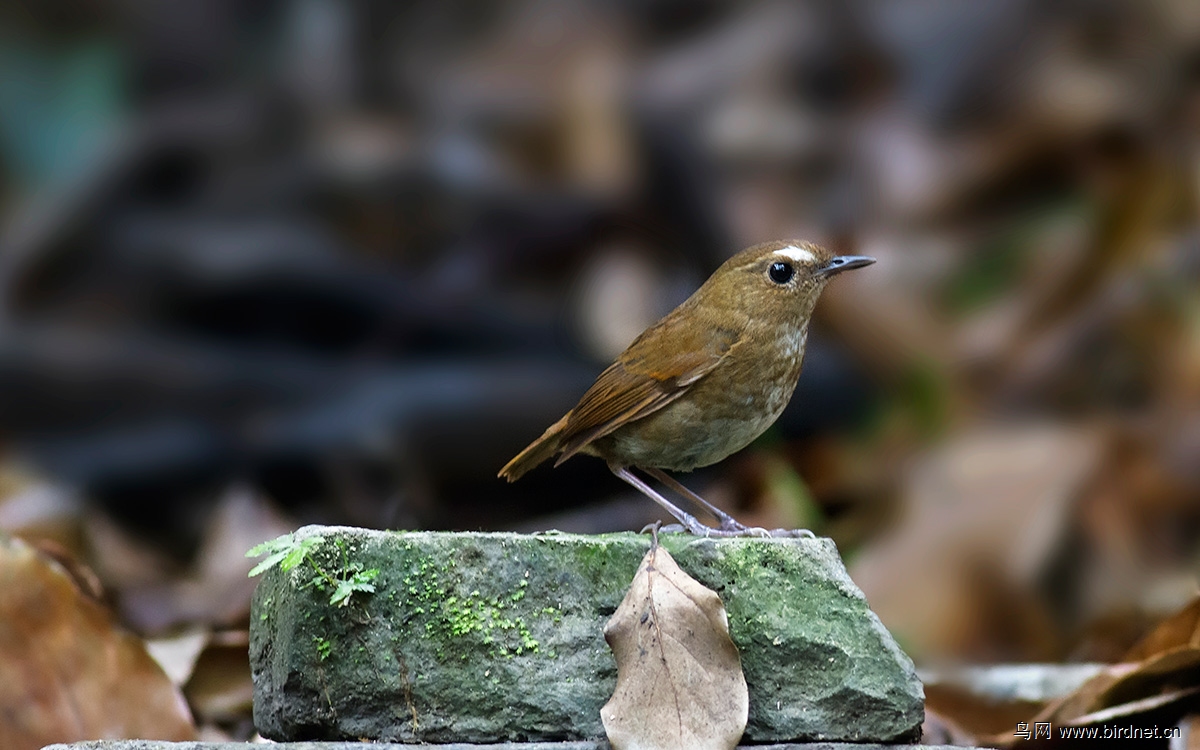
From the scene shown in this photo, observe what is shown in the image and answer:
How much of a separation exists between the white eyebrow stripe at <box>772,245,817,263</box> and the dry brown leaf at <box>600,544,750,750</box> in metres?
0.95

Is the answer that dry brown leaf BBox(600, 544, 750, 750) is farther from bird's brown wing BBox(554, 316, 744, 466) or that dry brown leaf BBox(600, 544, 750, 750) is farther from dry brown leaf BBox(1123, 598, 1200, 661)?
dry brown leaf BBox(1123, 598, 1200, 661)

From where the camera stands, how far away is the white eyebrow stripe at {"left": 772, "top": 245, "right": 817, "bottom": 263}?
325 cm

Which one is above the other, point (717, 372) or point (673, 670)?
point (717, 372)

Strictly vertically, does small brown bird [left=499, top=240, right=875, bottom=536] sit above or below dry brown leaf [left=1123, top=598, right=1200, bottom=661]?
above

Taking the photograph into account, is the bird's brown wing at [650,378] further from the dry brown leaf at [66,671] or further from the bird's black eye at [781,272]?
the dry brown leaf at [66,671]

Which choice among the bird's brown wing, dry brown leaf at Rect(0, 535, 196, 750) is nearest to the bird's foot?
the bird's brown wing

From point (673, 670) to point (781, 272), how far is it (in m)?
1.08

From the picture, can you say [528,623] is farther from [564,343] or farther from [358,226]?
[358,226]

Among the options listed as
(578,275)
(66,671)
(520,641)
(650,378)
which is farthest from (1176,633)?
(578,275)

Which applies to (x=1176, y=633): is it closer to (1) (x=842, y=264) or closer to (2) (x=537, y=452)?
(1) (x=842, y=264)

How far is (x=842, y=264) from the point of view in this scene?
Result: 126 inches

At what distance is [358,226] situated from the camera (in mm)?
7391

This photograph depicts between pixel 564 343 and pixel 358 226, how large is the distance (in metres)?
1.69

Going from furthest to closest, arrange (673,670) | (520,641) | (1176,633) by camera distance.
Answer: (1176,633), (520,641), (673,670)
